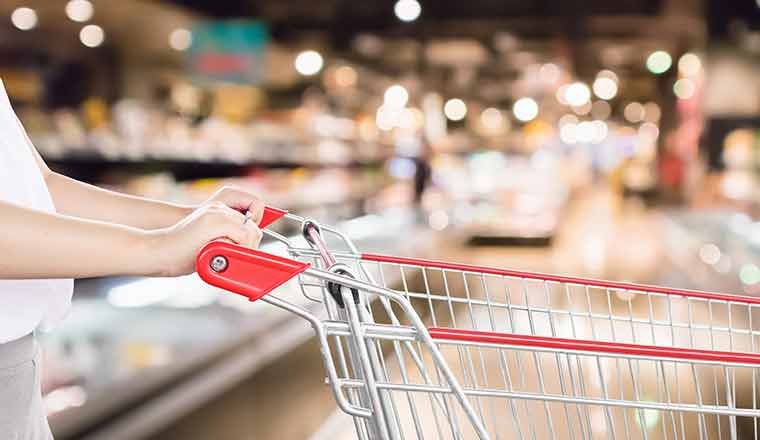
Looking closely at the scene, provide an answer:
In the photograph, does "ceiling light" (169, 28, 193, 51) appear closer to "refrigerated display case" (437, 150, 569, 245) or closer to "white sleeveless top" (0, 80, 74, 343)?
"refrigerated display case" (437, 150, 569, 245)

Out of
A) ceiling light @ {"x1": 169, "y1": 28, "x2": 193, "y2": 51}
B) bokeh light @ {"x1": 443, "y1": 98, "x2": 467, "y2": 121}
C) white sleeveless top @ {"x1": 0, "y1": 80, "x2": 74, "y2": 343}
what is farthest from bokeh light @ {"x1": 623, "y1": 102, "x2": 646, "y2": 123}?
white sleeveless top @ {"x1": 0, "y1": 80, "x2": 74, "y2": 343}

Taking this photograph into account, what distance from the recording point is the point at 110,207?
5.02 ft

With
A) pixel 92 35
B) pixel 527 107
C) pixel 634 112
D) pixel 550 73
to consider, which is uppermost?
pixel 92 35

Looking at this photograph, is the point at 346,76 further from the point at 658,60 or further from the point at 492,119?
the point at 492,119

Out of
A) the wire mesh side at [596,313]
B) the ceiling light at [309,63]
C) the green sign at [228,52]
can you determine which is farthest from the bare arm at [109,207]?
the ceiling light at [309,63]

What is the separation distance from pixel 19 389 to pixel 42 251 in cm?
26

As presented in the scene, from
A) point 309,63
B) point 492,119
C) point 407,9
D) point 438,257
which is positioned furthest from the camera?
point 492,119

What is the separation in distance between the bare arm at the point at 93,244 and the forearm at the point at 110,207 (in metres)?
0.38

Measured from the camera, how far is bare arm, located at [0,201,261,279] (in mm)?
1079

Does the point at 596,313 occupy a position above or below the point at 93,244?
below

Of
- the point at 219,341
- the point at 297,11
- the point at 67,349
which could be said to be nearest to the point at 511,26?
the point at 297,11

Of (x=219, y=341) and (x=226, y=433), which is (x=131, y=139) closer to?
(x=219, y=341)

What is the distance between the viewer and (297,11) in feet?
35.6

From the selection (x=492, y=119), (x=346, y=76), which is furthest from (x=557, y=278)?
(x=492, y=119)
